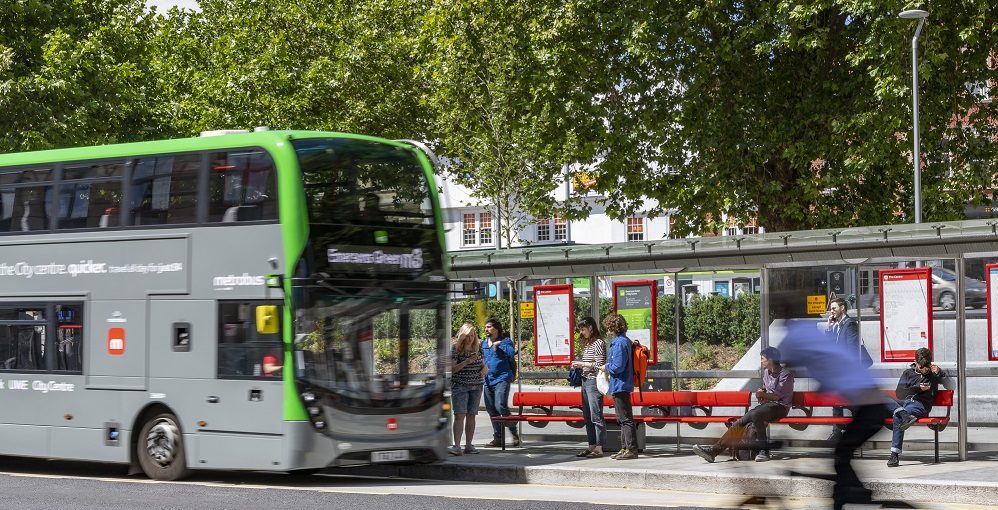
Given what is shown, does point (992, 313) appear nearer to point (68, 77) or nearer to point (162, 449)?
point (162, 449)

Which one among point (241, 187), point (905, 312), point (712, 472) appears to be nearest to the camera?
point (712, 472)

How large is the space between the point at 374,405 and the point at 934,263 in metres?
6.20

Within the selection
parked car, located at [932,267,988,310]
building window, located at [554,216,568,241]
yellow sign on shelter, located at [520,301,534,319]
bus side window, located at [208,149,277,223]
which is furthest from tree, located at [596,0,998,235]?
building window, located at [554,216,568,241]

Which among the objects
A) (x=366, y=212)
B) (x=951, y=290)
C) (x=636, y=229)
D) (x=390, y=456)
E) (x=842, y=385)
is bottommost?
(x=390, y=456)

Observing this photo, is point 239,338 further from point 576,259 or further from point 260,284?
point 576,259

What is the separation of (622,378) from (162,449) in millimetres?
5082

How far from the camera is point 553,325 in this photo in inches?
691

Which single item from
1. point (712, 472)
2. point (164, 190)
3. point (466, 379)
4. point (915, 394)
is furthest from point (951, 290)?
point (164, 190)

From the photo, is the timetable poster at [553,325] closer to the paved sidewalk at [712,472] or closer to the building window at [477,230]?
the paved sidewalk at [712,472]

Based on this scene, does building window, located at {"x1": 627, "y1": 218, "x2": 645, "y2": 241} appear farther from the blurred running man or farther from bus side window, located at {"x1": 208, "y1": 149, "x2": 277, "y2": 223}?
the blurred running man

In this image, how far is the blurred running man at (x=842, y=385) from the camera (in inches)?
324

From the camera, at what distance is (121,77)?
3484 centimetres

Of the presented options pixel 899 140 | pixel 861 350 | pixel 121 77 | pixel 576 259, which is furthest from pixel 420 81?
pixel 861 350

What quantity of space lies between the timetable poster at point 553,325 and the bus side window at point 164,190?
16.6 feet
